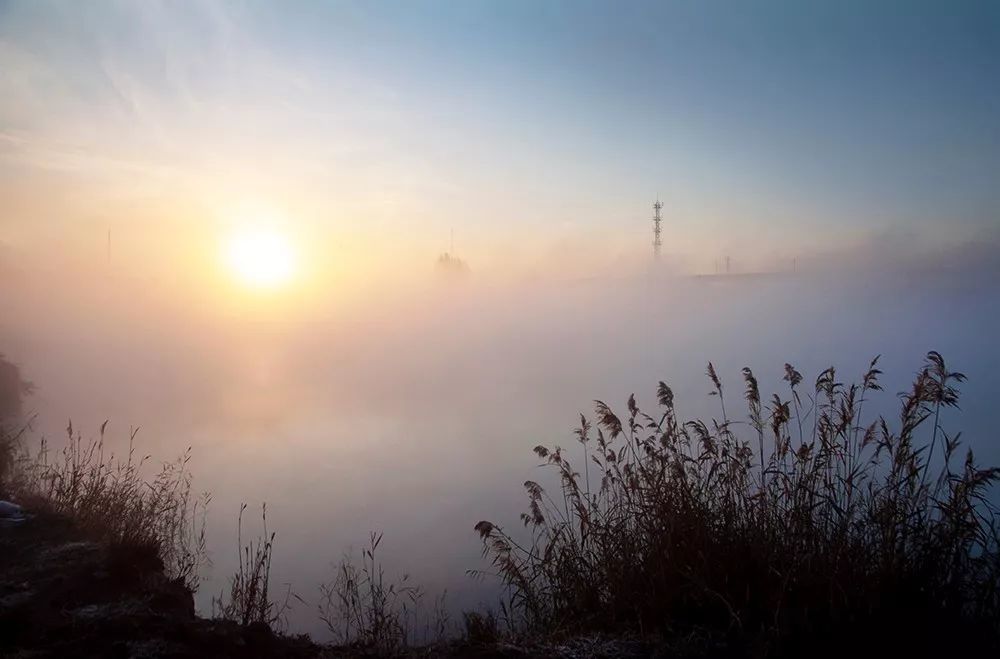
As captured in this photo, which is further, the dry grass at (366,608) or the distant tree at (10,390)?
the distant tree at (10,390)

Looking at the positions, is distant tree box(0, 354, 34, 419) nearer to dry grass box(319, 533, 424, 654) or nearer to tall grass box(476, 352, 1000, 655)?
dry grass box(319, 533, 424, 654)

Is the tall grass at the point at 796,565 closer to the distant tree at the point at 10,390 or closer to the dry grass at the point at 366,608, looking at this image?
Answer: the dry grass at the point at 366,608

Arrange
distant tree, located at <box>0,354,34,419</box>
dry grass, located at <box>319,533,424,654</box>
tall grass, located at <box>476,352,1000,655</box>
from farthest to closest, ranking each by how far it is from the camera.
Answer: distant tree, located at <box>0,354,34,419</box> → dry grass, located at <box>319,533,424,654</box> → tall grass, located at <box>476,352,1000,655</box>

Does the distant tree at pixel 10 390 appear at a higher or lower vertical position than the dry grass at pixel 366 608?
higher

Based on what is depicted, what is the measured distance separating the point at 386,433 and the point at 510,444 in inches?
209

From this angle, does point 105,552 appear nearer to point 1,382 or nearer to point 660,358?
point 1,382

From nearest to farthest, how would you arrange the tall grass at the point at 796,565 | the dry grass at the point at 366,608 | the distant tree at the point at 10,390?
the tall grass at the point at 796,565 → the dry grass at the point at 366,608 → the distant tree at the point at 10,390

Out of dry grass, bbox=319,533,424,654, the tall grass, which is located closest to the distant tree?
dry grass, bbox=319,533,424,654

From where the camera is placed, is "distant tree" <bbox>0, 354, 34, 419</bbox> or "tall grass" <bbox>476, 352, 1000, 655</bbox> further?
"distant tree" <bbox>0, 354, 34, 419</bbox>

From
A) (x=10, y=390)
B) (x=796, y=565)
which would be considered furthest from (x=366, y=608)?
(x=10, y=390)

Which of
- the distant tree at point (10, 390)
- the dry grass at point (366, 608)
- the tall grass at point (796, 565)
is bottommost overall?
the dry grass at point (366, 608)

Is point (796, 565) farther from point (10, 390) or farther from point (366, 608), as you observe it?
point (10, 390)

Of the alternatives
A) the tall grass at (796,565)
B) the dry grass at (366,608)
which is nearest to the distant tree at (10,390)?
the dry grass at (366,608)

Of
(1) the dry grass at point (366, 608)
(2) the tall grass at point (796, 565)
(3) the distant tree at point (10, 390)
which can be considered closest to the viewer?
(2) the tall grass at point (796, 565)
